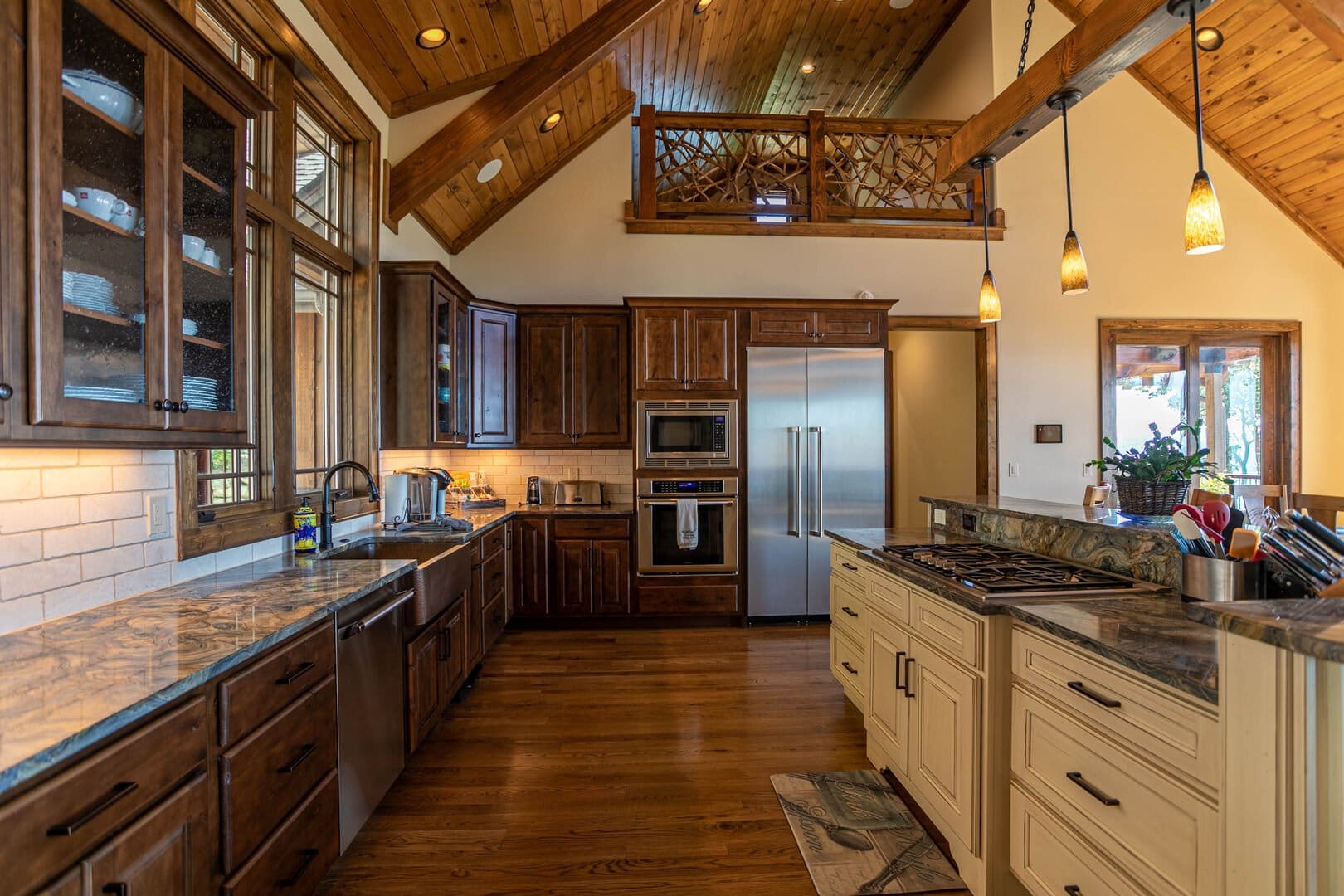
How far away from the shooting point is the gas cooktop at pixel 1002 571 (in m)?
1.89

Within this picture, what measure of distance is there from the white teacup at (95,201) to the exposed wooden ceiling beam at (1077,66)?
2627mm

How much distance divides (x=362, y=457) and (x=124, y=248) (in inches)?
84.5

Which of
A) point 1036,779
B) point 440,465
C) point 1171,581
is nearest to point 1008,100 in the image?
point 1171,581

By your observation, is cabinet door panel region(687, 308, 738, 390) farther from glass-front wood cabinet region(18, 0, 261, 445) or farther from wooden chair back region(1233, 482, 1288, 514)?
wooden chair back region(1233, 482, 1288, 514)

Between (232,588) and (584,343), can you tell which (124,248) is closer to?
Result: (232,588)

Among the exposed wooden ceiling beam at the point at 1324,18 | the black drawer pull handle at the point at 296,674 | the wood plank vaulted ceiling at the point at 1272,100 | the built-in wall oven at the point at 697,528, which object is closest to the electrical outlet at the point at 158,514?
the black drawer pull handle at the point at 296,674

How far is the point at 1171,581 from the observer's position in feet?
6.27

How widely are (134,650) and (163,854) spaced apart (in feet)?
1.40

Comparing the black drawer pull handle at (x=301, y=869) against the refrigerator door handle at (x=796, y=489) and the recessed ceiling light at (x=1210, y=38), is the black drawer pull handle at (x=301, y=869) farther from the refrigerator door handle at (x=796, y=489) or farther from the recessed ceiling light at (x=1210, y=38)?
the recessed ceiling light at (x=1210, y=38)

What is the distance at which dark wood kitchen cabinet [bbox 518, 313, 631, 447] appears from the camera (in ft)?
16.2

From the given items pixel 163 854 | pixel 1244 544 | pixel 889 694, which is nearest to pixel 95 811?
pixel 163 854

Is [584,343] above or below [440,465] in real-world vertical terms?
above

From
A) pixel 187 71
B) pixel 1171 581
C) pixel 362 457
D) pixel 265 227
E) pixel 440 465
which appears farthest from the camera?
pixel 440 465

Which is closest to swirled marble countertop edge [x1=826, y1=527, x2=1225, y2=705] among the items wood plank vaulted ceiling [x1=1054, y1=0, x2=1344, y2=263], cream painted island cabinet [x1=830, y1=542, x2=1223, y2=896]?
cream painted island cabinet [x1=830, y1=542, x2=1223, y2=896]
